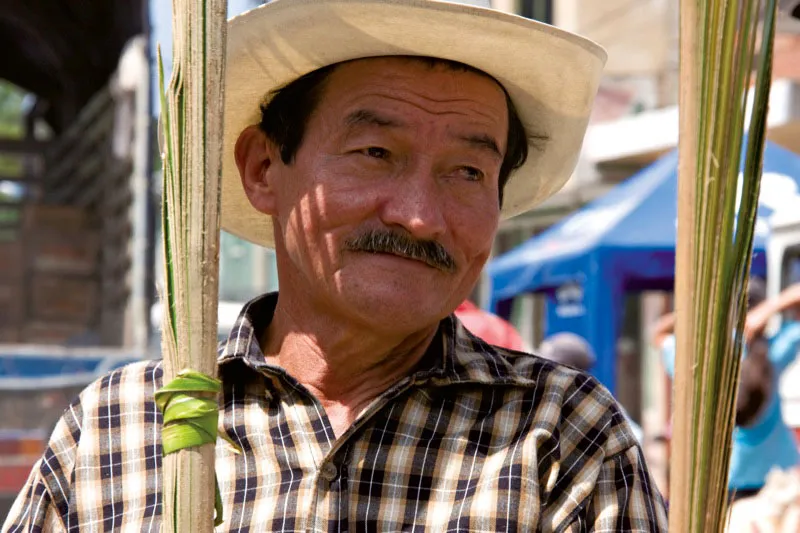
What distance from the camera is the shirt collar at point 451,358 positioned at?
168cm

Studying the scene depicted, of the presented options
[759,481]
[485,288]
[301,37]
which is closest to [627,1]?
[485,288]

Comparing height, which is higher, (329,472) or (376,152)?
(376,152)

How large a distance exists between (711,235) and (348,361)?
74 centimetres

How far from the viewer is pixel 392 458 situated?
1.61 meters

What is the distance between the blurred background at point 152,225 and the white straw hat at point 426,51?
0.34 meters

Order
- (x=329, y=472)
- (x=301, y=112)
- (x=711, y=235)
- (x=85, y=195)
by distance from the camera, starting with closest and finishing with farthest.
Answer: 1. (x=711, y=235)
2. (x=329, y=472)
3. (x=301, y=112)
4. (x=85, y=195)

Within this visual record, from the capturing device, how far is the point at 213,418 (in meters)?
1.19

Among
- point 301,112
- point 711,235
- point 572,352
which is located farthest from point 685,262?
point 572,352

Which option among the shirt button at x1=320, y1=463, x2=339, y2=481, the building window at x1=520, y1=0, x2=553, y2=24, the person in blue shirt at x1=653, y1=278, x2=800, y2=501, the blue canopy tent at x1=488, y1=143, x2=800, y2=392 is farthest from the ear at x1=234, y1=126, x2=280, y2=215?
the building window at x1=520, y1=0, x2=553, y2=24

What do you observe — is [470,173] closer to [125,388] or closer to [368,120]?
[368,120]

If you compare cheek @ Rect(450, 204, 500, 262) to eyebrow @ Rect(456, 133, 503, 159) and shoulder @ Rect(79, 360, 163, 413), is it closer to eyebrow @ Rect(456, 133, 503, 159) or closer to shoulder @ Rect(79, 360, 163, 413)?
eyebrow @ Rect(456, 133, 503, 159)

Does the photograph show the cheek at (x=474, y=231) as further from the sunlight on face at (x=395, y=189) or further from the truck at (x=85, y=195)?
the truck at (x=85, y=195)

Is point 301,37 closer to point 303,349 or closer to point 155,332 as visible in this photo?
point 303,349

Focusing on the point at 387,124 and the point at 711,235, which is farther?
the point at 387,124
